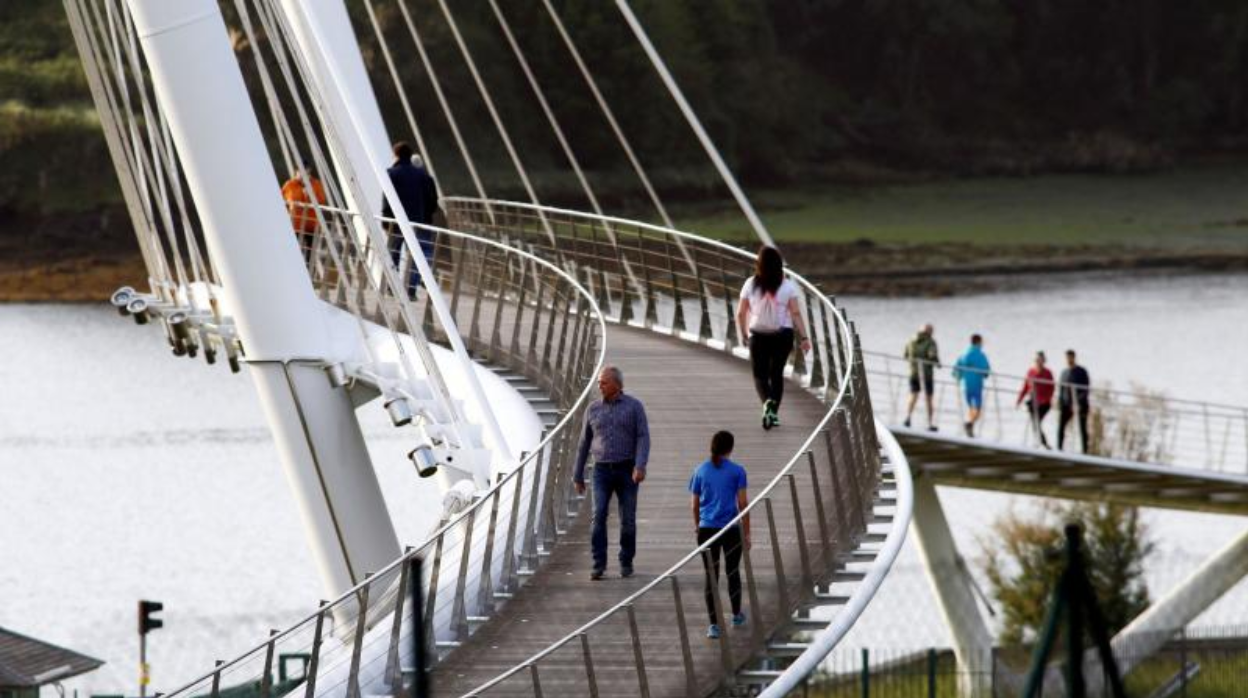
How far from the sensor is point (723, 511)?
40.5 ft

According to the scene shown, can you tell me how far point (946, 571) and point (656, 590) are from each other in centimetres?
2142

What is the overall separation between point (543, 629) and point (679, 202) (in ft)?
223

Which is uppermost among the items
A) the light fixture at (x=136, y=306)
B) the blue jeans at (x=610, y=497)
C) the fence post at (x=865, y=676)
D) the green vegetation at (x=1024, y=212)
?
the green vegetation at (x=1024, y=212)

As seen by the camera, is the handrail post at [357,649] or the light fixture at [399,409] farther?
the light fixture at [399,409]

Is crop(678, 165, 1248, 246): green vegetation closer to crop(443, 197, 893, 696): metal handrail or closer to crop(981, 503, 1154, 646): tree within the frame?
crop(981, 503, 1154, 646): tree

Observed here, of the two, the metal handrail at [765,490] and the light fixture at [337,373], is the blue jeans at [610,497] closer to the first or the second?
the metal handrail at [765,490]

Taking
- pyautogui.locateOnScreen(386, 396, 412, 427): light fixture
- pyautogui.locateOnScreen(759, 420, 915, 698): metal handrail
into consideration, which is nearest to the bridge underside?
pyautogui.locateOnScreen(386, 396, 412, 427): light fixture

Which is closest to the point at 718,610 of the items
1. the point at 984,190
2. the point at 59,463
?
the point at 59,463

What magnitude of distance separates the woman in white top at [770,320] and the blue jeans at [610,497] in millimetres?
3493

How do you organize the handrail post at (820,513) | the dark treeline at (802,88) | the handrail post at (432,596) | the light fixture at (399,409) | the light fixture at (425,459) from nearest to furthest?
the handrail post at (432,596) < the handrail post at (820,513) < the light fixture at (425,459) < the light fixture at (399,409) < the dark treeline at (802,88)

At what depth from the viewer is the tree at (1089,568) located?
3403 cm

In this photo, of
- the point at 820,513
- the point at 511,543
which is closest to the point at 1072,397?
the point at 820,513

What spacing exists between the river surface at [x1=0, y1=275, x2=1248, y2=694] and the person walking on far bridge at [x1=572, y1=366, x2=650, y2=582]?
60.1 feet

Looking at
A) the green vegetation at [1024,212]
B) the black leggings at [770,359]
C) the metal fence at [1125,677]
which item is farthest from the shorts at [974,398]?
the green vegetation at [1024,212]
